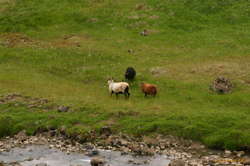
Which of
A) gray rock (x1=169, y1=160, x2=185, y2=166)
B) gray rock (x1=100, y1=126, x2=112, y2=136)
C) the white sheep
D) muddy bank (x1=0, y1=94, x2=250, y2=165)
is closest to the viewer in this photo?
gray rock (x1=169, y1=160, x2=185, y2=166)

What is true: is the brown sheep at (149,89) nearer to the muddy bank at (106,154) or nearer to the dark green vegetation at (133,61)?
the dark green vegetation at (133,61)

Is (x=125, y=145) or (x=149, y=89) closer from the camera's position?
(x=125, y=145)

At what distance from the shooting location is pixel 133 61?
50906mm

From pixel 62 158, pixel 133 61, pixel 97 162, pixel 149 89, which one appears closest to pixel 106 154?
pixel 97 162

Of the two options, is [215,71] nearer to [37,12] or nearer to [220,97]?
[220,97]

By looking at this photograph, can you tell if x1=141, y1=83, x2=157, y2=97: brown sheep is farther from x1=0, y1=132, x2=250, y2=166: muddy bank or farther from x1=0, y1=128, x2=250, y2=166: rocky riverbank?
x1=0, y1=132, x2=250, y2=166: muddy bank

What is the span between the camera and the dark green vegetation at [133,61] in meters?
35.8

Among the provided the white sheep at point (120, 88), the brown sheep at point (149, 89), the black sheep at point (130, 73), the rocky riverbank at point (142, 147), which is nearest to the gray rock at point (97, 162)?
the rocky riverbank at point (142, 147)

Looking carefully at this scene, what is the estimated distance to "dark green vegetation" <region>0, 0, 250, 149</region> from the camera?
35750 millimetres

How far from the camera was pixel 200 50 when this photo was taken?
53.2 meters

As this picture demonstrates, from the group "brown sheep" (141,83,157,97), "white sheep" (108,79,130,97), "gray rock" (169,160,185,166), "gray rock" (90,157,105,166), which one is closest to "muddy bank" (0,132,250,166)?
"gray rock" (169,160,185,166)

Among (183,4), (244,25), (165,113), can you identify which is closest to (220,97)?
(165,113)

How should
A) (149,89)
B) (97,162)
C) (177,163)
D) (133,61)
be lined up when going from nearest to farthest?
(177,163) < (97,162) < (149,89) < (133,61)

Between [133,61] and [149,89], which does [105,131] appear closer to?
[149,89]
